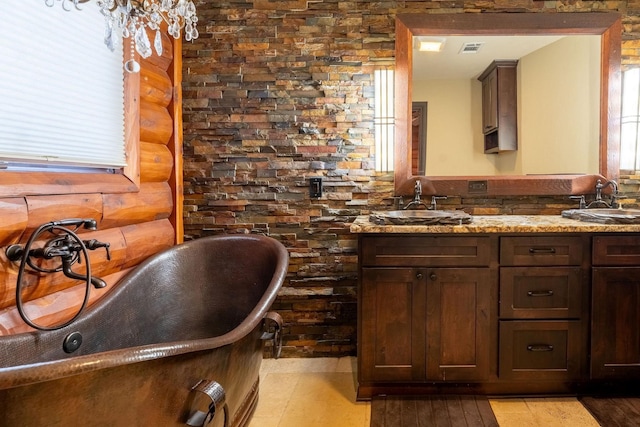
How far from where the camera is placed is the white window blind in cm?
129

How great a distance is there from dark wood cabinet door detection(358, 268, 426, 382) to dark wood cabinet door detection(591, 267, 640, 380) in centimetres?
87

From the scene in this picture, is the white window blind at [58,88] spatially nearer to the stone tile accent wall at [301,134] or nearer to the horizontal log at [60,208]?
the horizontal log at [60,208]

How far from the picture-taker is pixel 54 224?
132 cm

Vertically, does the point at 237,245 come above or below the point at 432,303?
above

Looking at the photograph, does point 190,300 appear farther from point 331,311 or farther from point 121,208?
point 331,311

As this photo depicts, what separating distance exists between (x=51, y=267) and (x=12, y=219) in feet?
0.78

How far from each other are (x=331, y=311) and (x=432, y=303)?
0.80 m

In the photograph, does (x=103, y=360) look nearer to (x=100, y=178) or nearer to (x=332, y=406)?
(x=100, y=178)

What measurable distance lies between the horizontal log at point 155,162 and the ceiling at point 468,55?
64.8 inches

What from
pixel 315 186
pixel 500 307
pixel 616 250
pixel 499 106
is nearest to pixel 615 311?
pixel 616 250

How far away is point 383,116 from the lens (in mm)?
2453

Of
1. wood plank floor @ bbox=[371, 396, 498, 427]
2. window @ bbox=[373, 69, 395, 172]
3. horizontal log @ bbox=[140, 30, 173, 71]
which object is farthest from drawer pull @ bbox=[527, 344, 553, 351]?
horizontal log @ bbox=[140, 30, 173, 71]

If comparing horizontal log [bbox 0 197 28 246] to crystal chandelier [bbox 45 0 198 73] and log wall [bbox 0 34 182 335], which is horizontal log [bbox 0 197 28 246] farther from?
crystal chandelier [bbox 45 0 198 73]

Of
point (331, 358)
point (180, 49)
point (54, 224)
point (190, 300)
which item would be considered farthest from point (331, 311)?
point (180, 49)
